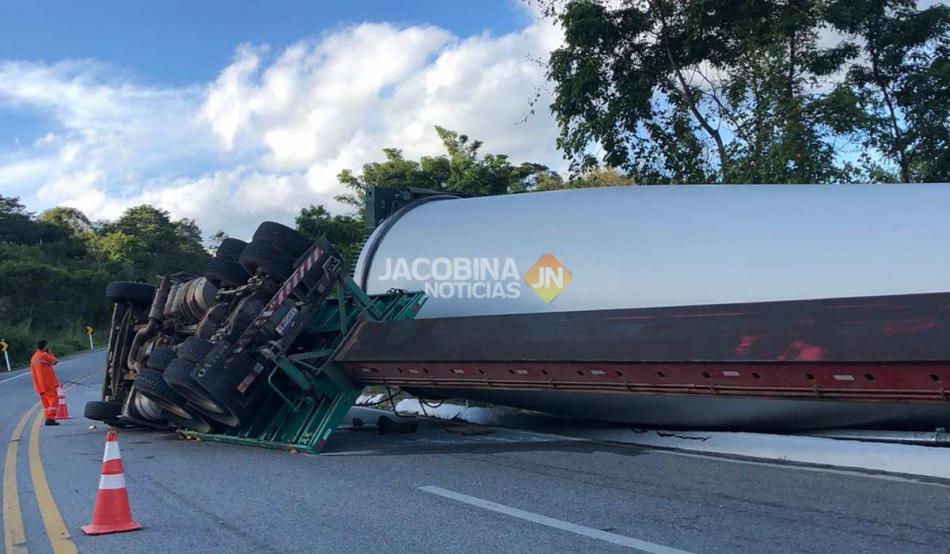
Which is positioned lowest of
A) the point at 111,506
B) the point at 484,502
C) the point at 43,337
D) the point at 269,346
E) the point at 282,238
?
the point at 484,502

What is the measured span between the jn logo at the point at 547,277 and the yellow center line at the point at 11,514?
470cm

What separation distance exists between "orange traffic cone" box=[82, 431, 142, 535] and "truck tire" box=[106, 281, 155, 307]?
6.53m

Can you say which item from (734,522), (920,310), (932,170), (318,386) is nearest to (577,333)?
(734,522)

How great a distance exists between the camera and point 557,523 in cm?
516

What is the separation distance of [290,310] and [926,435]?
5862mm

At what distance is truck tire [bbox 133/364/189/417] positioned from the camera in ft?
29.8

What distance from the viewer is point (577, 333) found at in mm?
6520

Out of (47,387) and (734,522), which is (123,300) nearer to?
(47,387)

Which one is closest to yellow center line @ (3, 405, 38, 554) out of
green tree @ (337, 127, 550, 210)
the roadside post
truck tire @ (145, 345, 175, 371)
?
truck tire @ (145, 345, 175, 371)

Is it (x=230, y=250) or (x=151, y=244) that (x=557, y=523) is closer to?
(x=230, y=250)

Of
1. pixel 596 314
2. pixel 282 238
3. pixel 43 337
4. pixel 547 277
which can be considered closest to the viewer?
pixel 596 314

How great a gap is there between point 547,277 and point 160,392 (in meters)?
4.53

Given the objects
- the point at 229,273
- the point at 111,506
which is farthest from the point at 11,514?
the point at 229,273

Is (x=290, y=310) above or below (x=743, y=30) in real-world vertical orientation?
below
